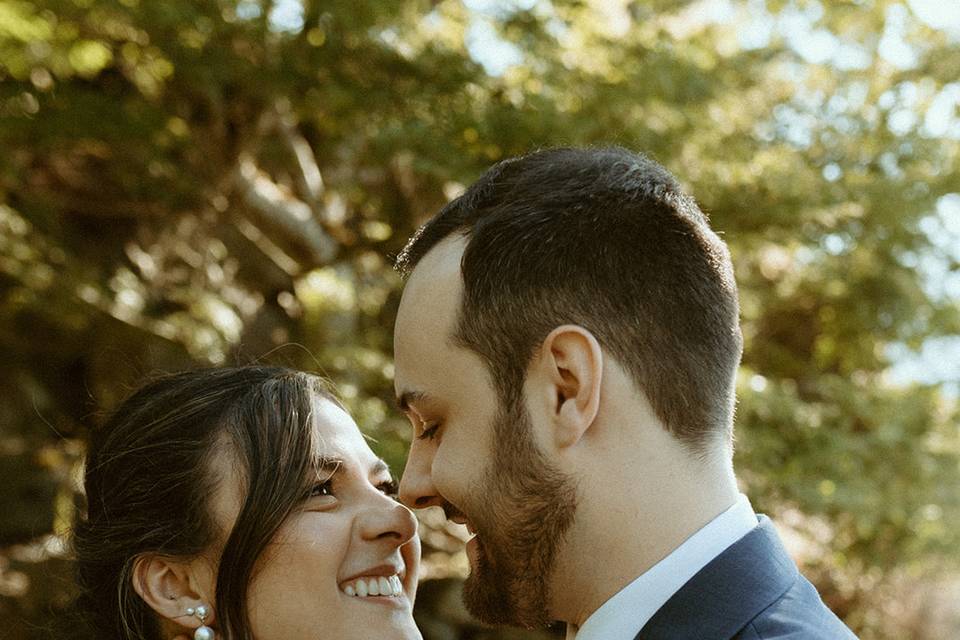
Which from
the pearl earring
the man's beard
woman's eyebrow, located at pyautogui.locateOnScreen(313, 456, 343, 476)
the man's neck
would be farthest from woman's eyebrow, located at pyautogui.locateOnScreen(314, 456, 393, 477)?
the man's neck

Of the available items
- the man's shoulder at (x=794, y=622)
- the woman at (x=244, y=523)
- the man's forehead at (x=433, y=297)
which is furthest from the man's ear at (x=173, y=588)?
the man's shoulder at (x=794, y=622)

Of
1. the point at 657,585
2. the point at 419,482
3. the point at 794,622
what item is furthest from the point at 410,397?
the point at 794,622

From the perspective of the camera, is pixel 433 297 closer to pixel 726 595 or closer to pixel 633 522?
pixel 633 522

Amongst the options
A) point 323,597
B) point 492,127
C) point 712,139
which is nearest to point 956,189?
point 712,139

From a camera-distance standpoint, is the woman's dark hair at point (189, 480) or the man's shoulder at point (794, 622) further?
the woman's dark hair at point (189, 480)

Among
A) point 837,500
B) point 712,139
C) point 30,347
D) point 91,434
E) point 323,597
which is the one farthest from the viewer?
point 30,347

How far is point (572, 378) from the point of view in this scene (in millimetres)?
1962

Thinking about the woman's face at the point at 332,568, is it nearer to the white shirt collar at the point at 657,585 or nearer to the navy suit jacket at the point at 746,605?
the white shirt collar at the point at 657,585

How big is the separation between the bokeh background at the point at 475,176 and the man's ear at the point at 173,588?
2216 millimetres

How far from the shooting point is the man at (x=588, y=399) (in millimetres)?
1939

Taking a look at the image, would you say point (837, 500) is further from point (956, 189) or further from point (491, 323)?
point (491, 323)

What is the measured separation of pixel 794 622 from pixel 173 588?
69.1 inches

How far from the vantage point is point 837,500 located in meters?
6.61

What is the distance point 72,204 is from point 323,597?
8444 mm
